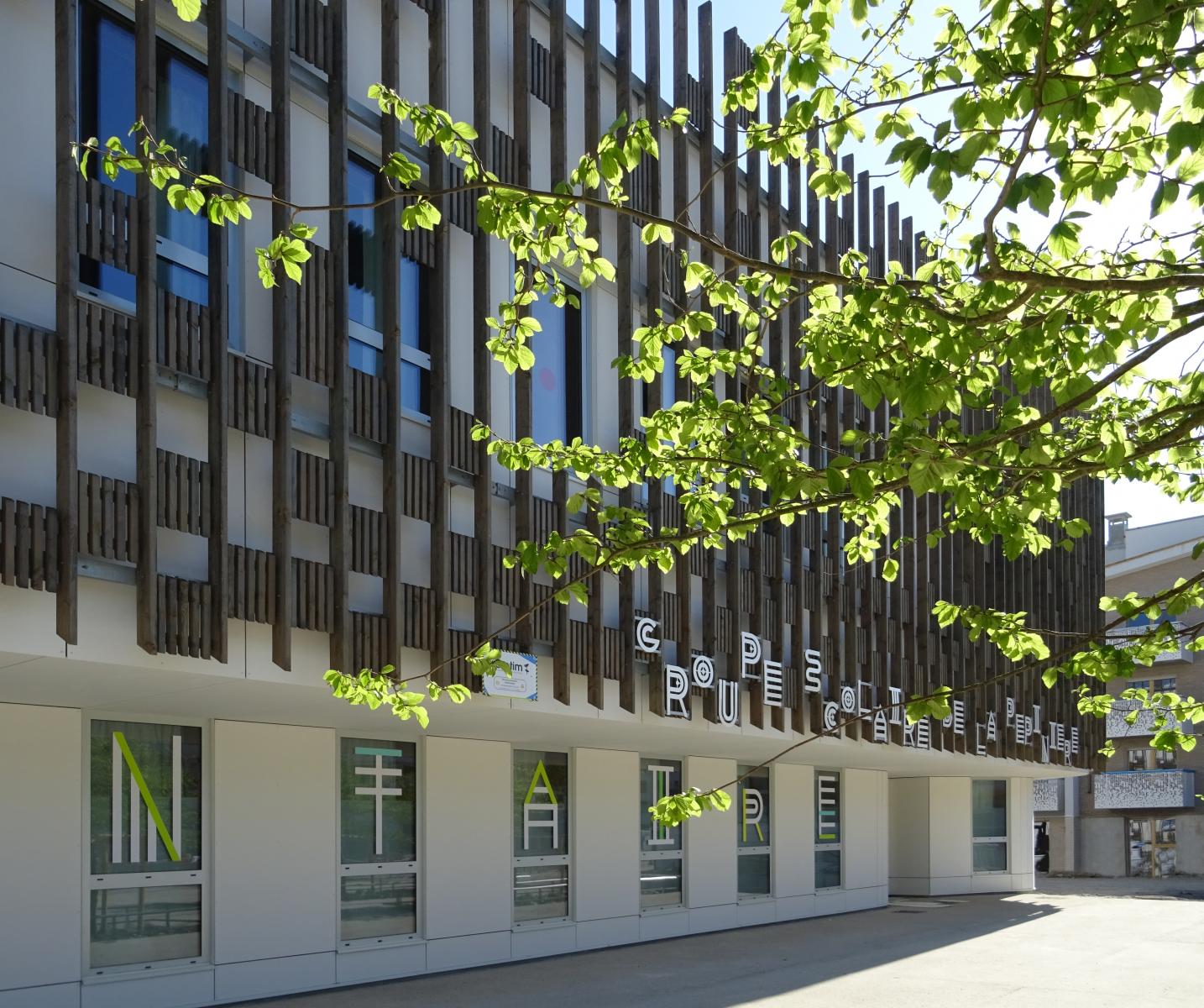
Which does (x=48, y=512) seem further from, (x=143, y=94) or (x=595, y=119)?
(x=595, y=119)

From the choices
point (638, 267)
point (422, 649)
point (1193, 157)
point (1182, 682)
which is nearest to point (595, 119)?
point (638, 267)

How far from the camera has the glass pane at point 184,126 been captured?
33.1 ft

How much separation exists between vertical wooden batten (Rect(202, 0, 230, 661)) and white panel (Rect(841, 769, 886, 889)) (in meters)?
16.8

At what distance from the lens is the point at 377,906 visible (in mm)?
14008

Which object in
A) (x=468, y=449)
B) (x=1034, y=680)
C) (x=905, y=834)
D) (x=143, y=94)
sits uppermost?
(x=143, y=94)

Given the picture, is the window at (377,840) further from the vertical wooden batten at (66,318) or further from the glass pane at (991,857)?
the glass pane at (991,857)

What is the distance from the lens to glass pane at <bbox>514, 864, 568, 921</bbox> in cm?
1597

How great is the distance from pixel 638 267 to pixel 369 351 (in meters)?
4.95

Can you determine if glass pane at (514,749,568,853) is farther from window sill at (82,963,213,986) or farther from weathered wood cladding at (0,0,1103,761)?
window sill at (82,963,213,986)

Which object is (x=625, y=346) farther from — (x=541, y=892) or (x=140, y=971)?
(x=140, y=971)

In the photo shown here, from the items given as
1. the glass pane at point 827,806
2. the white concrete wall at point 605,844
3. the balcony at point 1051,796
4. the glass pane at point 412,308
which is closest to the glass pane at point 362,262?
the glass pane at point 412,308

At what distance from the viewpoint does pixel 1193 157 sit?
5.21 meters

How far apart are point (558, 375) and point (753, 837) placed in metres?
9.50

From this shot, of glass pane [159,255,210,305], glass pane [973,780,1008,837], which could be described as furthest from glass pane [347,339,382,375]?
glass pane [973,780,1008,837]
